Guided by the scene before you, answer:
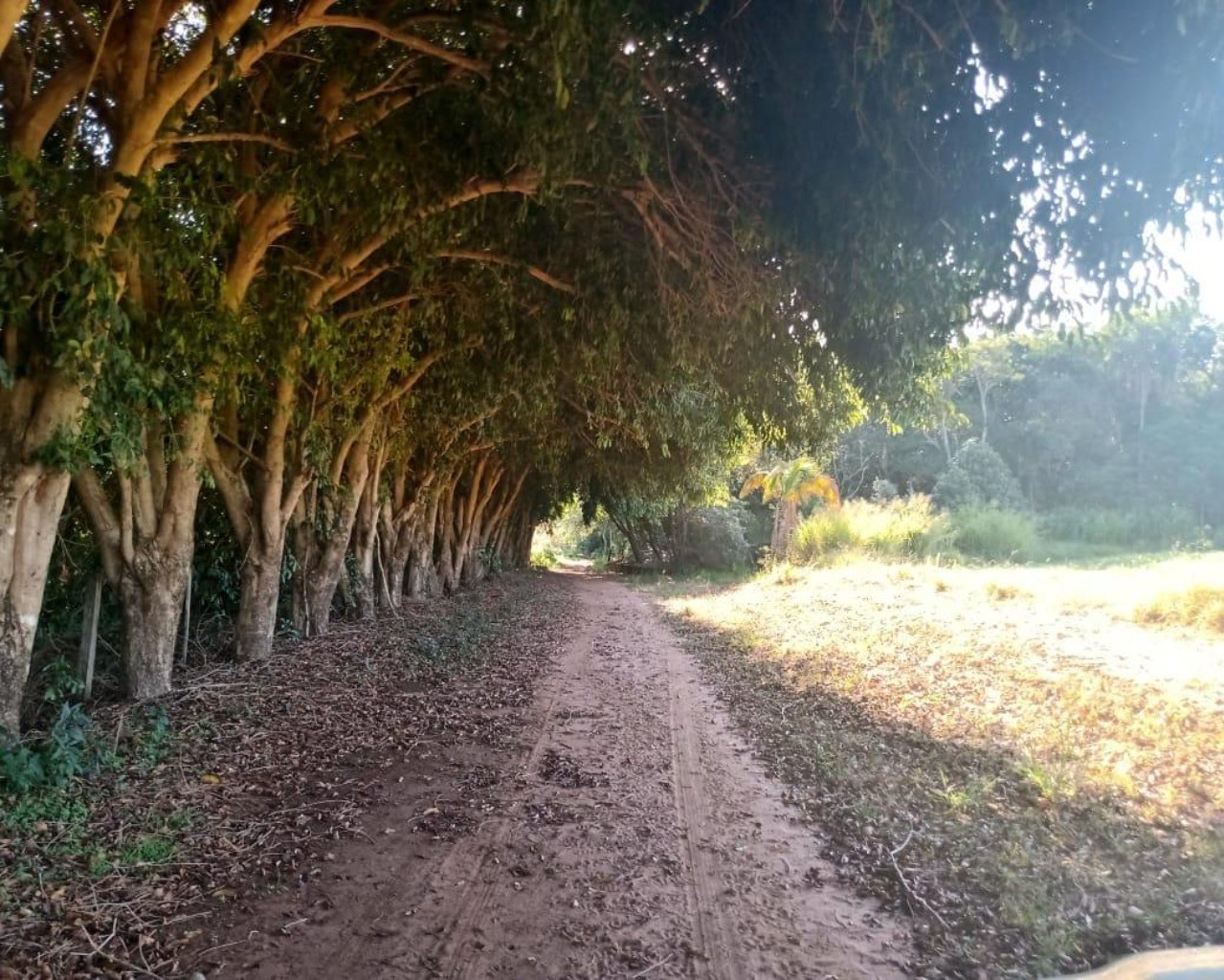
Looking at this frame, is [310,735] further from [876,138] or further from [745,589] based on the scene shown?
[745,589]

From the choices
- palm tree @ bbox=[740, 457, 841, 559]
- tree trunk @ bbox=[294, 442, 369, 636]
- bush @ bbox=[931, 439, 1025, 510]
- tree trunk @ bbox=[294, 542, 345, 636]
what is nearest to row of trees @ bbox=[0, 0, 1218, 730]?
tree trunk @ bbox=[294, 442, 369, 636]

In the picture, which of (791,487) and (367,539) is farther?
(791,487)

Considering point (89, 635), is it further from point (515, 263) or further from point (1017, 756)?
point (1017, 756)

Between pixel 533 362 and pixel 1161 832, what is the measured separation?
8603 millimetres

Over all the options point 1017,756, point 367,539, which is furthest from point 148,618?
point 1017,756

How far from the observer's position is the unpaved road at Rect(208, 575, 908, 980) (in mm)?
3721

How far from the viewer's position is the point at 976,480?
41.2m

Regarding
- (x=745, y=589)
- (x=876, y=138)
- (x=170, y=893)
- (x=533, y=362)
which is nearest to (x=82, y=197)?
(x=170, y=893)

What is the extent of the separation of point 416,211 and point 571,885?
5653mm

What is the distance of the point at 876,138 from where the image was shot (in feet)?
17.5

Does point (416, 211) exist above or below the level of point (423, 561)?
above

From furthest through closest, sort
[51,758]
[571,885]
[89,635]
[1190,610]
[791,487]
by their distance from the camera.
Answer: [791,487], [1190,610], [89,635], [51,758], [571,885]

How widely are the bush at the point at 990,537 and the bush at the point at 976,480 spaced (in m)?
13.6

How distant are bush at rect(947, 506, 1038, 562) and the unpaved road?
65.2 ft
